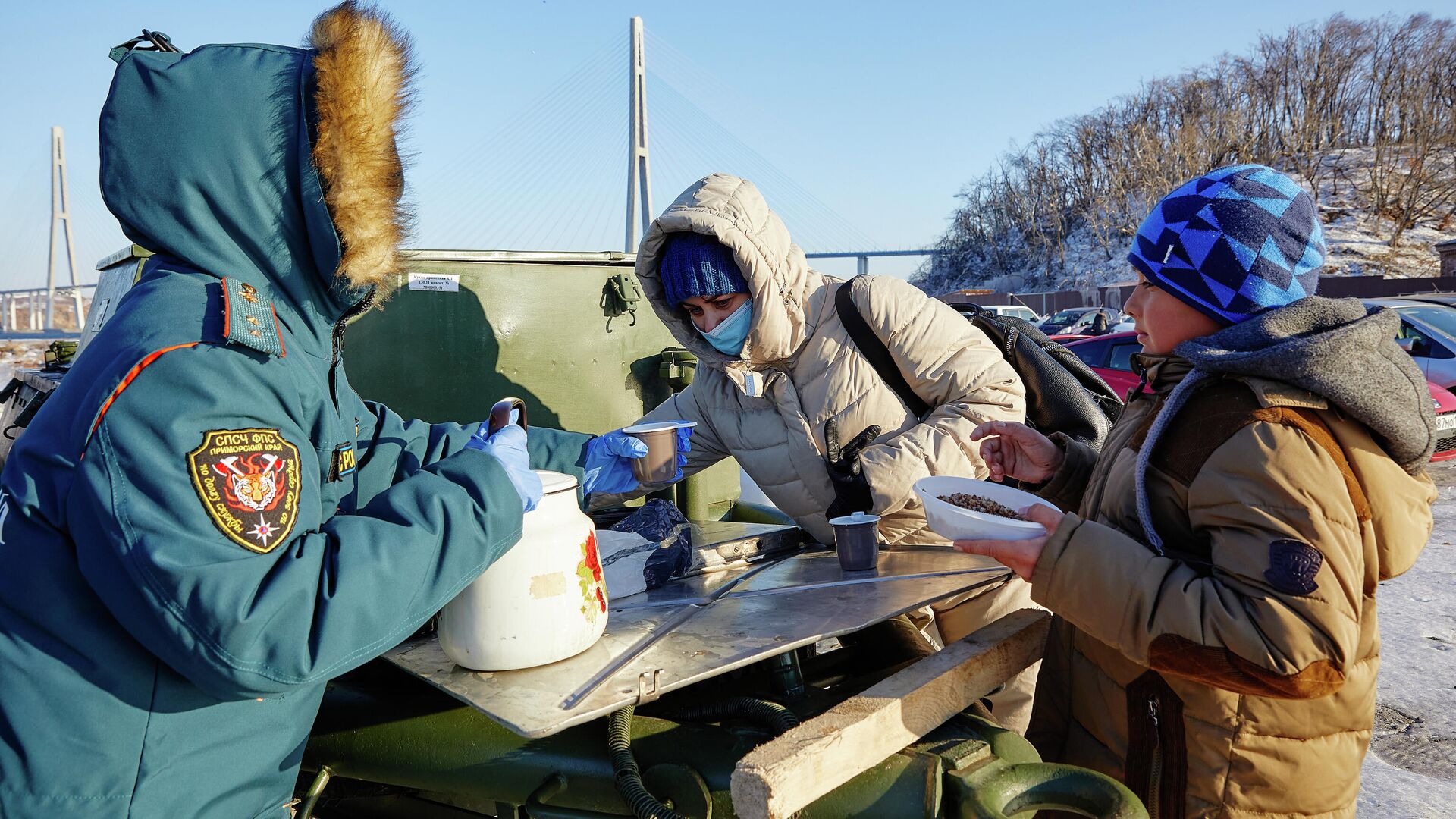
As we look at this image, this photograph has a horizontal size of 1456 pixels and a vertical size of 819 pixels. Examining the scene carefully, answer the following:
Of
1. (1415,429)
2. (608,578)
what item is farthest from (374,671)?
(1415,429)

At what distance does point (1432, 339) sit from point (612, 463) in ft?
33.8

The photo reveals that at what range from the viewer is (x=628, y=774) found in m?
1.66

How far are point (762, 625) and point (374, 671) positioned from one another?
959mm

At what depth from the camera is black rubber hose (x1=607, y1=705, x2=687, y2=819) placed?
62.9 inches

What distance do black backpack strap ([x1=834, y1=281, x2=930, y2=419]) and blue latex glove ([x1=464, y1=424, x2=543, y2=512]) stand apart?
1286 millimetres

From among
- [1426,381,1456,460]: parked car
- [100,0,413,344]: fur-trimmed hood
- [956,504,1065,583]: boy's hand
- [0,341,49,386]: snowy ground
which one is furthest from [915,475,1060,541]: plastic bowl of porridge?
[0,341,49,386]: snowy ground

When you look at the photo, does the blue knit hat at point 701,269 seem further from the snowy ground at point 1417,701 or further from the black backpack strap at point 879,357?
the snowy ground at point 1417,701

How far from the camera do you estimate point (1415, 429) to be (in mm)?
1524

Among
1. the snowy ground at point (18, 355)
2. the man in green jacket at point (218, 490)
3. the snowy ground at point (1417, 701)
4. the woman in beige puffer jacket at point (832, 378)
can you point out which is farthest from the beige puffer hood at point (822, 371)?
the snowy ground at point (18, 355)

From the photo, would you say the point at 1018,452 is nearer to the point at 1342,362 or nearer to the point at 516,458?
the point at 1342,362

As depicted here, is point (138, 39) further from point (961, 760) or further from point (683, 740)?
point (961, 760)

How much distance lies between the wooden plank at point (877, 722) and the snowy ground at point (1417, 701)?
6.20 ft

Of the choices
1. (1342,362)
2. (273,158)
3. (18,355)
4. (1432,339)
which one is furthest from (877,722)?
(18,355)

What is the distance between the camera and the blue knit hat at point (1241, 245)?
5.48 ft
